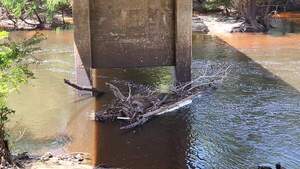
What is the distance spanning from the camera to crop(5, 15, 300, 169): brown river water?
14523mm

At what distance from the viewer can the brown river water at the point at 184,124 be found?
14523mm

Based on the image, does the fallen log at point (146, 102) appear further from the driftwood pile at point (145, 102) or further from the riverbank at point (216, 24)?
the riverbank at point (216, 24)

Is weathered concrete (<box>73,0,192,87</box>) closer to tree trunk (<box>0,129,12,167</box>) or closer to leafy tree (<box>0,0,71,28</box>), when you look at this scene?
tree trunk (<box>0,129,12,167</box>)

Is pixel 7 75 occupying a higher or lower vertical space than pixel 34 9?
lower

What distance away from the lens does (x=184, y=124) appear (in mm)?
17312

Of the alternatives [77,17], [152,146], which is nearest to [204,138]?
[152,146]

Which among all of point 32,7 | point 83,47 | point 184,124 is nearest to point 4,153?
point 184,124

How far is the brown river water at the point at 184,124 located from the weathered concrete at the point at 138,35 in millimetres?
1320

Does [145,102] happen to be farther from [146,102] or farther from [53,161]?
[53,161]

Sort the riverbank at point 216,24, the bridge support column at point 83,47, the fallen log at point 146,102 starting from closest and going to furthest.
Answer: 1. the fallen log at point 146,102
2. the bridge support column at point 83,47
3. the riverbank at point 216,24

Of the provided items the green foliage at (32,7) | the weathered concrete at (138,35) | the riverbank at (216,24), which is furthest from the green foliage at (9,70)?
the riverbank at (216,24)

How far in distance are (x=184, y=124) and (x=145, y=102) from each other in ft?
5.32

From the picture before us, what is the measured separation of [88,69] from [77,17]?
6.42ft

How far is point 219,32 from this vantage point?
1459 inches
